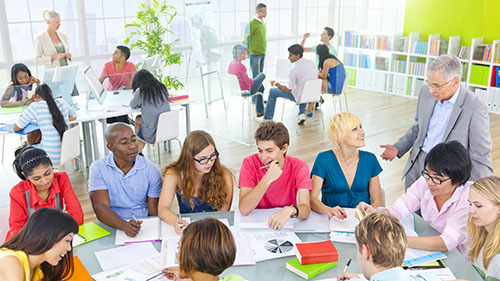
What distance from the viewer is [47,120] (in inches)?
170

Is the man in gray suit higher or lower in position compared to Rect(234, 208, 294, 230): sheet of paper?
higher

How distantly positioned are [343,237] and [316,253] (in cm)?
33

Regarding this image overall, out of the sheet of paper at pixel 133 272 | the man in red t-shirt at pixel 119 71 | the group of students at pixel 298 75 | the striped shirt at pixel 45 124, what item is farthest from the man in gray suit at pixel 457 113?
the man in red t-shirt at pixel 119 71

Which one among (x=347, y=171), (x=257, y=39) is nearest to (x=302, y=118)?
(x=257, y=39)

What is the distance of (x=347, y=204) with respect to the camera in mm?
2943

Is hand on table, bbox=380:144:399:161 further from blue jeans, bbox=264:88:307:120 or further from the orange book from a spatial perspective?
blue jeans, bbox=264:88:307:120

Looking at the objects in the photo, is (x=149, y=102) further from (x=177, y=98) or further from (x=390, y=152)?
(x=390, y=152)

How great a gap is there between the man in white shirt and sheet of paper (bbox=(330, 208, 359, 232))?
12.6ft

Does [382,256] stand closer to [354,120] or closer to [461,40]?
[354,120]

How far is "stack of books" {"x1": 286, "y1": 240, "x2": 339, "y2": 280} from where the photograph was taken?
2072 millimetres

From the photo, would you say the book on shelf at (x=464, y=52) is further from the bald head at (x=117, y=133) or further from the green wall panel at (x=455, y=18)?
the bald head at (x=117, y=133)

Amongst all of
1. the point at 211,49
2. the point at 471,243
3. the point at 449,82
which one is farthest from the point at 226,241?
the point at 211,49

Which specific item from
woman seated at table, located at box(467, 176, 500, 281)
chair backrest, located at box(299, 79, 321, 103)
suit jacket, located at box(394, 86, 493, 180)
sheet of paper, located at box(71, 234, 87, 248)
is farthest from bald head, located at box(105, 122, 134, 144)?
chair backrest, located at box(299, 79, 321, 103)

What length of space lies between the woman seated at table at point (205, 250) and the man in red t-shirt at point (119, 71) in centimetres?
449
